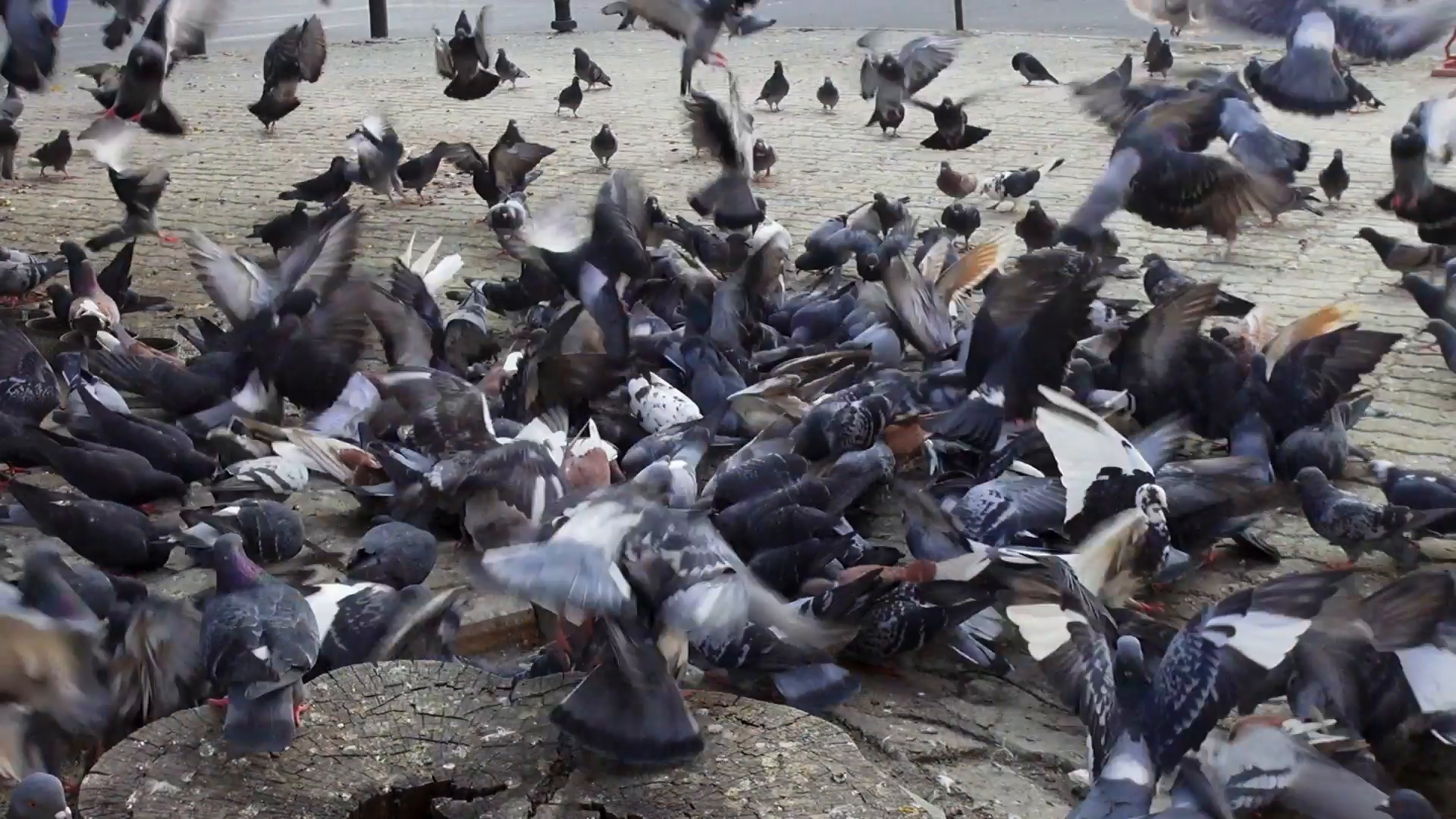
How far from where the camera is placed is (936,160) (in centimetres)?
941

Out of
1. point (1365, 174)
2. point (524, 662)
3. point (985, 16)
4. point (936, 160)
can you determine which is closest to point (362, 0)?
point (985, 16)

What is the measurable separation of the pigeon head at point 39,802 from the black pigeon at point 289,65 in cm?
785

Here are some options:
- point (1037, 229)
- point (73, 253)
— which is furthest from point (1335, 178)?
point (73, 253)

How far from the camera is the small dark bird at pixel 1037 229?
6574 millimetres

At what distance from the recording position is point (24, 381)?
15.7ft

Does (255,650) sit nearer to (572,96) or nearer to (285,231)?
(285,231)

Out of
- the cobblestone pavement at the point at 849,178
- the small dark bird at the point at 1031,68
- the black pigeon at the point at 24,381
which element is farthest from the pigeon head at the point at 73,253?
the small dark bird at the point at 1031,68

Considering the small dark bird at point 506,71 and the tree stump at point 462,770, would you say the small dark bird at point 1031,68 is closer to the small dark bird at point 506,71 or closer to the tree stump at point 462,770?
the small dark bird at point 506,71

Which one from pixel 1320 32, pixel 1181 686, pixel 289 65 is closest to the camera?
pixel 1181 686

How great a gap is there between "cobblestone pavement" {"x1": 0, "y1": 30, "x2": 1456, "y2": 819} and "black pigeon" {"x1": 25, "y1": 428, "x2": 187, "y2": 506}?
2.02 m

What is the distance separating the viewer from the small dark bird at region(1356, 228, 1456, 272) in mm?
6285

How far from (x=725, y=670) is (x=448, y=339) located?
2.60 meters

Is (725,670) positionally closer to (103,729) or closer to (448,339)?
(103,729)

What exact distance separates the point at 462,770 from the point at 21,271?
4.96 meters
